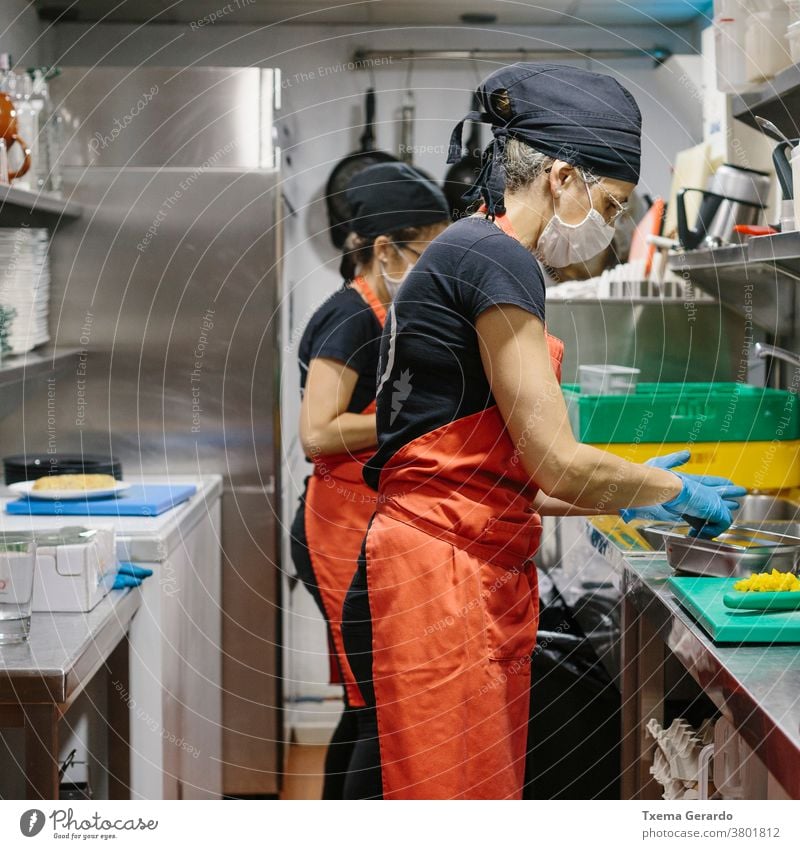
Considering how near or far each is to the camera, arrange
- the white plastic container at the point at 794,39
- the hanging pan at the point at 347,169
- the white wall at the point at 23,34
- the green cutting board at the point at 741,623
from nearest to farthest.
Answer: the green cutting board at the point at 741,623
the white plastic container at the point at 794,39
the white wall at the point at 23,34
the hanging pan at the point at 347,169

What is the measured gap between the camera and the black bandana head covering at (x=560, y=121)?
3.85 ft

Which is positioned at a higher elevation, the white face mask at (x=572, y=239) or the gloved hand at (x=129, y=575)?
the white face mask at (x=572, y=239)

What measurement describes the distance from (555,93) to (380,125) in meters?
1.50

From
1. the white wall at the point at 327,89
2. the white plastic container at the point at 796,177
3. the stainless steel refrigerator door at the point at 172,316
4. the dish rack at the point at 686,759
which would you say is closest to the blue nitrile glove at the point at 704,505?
the dish rack at the point at 686,759

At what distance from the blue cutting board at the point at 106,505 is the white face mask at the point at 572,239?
0.87m

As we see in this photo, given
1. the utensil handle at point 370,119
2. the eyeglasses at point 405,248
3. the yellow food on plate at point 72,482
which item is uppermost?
the utensil handle at point 370,119

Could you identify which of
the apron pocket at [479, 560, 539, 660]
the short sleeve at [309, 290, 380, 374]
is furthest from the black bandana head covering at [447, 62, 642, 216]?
the short sleeve at [309, 290, 380, 374]

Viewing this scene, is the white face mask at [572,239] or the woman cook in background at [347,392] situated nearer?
the white face mask at [572,239]

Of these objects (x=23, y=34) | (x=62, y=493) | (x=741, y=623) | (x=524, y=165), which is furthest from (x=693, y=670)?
(x=23, y=34)

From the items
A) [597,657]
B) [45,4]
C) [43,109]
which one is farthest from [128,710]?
[45,4]

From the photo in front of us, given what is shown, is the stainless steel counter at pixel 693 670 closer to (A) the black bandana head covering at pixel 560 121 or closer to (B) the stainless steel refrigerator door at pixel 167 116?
(A) the black bandana head covering at pixel 560 121

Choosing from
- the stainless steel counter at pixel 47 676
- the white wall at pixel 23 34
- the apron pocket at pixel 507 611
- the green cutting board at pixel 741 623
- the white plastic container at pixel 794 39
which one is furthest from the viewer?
the white wall at pixel 23 34

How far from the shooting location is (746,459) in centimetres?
176
